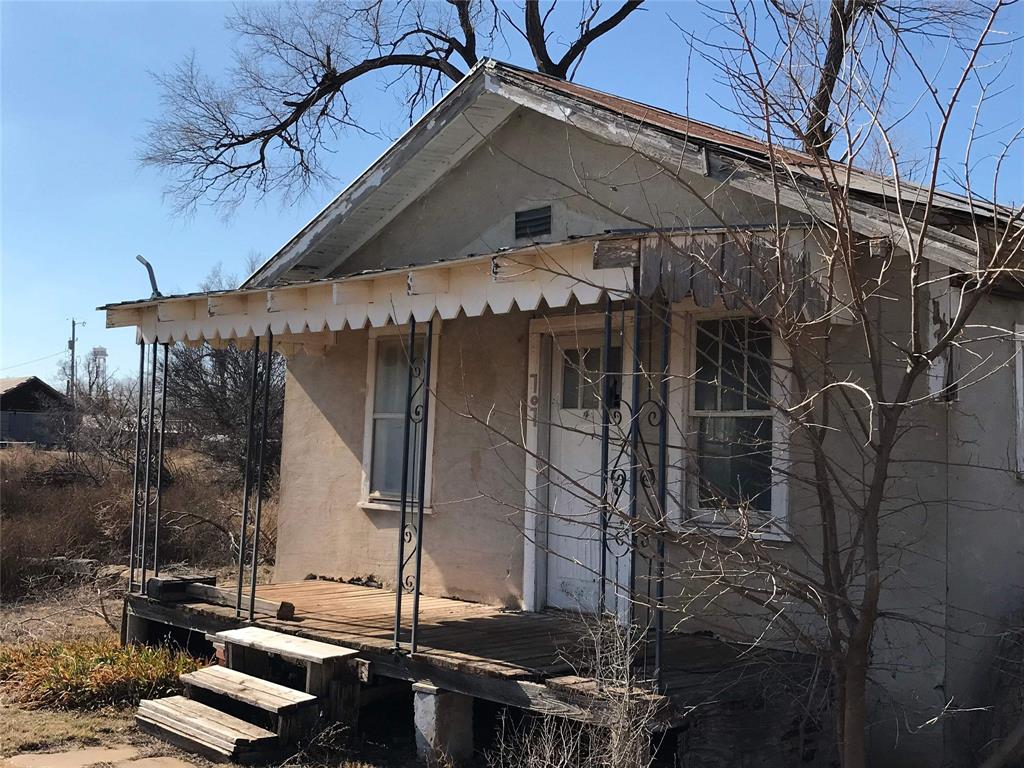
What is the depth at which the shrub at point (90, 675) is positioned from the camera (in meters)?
7.68

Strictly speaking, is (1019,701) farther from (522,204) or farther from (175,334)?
(175,334)

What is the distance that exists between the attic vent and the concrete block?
3670 mm

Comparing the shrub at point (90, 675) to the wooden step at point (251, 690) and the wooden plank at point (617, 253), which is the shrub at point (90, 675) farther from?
the wooden plank at point (617, 253)

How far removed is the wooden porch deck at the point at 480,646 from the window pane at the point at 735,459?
98 centimetres

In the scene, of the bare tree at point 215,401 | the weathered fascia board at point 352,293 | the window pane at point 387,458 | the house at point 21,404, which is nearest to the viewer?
the weathered fascia board at point 352,293

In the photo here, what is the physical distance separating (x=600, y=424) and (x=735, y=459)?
218cm

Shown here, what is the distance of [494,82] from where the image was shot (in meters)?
7.92

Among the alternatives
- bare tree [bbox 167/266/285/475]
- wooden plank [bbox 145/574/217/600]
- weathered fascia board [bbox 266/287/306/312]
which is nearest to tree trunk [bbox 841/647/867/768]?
weathered fascia board [bbox 266/287/306/312]

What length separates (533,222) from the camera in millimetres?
8180

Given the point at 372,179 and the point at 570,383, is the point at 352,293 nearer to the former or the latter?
the point at 570,383

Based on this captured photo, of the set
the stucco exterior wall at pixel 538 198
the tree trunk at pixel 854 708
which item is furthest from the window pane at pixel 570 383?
the tree trunk at pixel 854 708

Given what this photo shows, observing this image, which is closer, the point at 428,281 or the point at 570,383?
the point at 428,281

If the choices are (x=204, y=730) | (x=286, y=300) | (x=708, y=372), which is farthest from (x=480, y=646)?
(x=286, y=300)

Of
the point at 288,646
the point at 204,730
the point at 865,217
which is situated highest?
the point at 865,217
